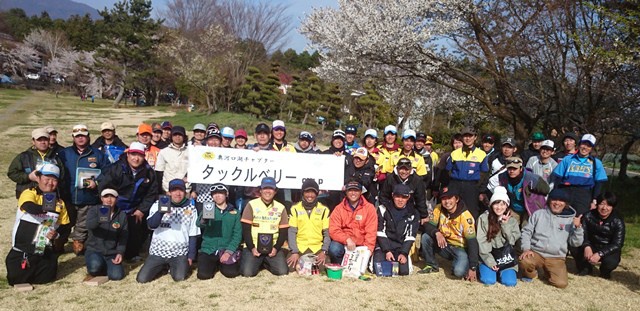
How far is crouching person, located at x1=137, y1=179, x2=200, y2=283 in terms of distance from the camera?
16.5 feet

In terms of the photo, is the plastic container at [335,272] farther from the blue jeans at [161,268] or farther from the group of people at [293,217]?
the blue jeans at [161,268]

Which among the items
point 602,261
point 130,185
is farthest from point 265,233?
point 602,261

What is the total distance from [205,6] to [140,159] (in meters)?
29.4

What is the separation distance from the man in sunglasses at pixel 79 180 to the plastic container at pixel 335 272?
328 centimetres

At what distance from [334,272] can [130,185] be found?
9.51 feet

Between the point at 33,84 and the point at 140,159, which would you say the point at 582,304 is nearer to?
the point at 140,159

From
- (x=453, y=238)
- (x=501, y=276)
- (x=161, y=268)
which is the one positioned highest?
(x=453, y=238)

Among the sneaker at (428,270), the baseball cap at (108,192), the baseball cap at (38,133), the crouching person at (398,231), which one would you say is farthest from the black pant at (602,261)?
the baseball cap at (38,133)

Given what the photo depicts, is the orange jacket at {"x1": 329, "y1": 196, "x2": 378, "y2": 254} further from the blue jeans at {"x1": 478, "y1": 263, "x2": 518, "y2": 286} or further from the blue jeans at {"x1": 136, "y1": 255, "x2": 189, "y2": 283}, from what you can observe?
the blue jeans at {"x1": 136, "y1": 255, "x2": 189, "y2": 283}

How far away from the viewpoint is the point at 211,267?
5.19m

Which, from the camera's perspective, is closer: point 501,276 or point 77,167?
point 501,276

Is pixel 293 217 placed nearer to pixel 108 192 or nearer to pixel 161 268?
pixel 161 268

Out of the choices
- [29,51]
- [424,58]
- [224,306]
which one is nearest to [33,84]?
[29,51]

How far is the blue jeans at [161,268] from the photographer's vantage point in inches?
195
